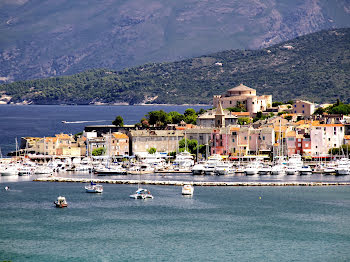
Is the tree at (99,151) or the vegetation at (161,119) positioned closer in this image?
the tree at (99,151)

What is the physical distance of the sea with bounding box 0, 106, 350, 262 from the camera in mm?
50375

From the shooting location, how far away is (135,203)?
67.3 metres

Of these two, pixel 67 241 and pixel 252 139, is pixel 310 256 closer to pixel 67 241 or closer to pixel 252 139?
pixel 67 241

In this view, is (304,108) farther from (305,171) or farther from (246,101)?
(305,171)

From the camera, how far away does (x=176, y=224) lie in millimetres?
58656

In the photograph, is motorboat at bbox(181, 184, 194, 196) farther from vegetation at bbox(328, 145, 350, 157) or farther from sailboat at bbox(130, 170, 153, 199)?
vegetation at bbox(328, 145, 350, 157)

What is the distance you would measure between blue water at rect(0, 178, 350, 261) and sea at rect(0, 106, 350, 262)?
61mm

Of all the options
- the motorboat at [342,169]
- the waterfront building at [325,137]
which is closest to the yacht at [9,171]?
the motorboat at [342,169]

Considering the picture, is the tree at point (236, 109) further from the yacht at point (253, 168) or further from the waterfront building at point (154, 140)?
the yacht at point (253, 168)

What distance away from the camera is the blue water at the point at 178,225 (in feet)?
165

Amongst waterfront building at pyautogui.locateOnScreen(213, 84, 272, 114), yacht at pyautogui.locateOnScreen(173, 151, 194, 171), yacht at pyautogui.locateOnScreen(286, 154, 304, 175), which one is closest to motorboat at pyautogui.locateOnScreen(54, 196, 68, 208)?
yacht at pyautogui.locateOnScreen(173, 151, 194, 171)

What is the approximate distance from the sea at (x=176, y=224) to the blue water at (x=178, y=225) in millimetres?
61

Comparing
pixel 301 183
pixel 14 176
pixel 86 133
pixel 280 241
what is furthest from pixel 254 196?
pixel 86 133

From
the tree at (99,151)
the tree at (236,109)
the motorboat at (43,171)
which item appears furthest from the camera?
the tree at (236,109)
